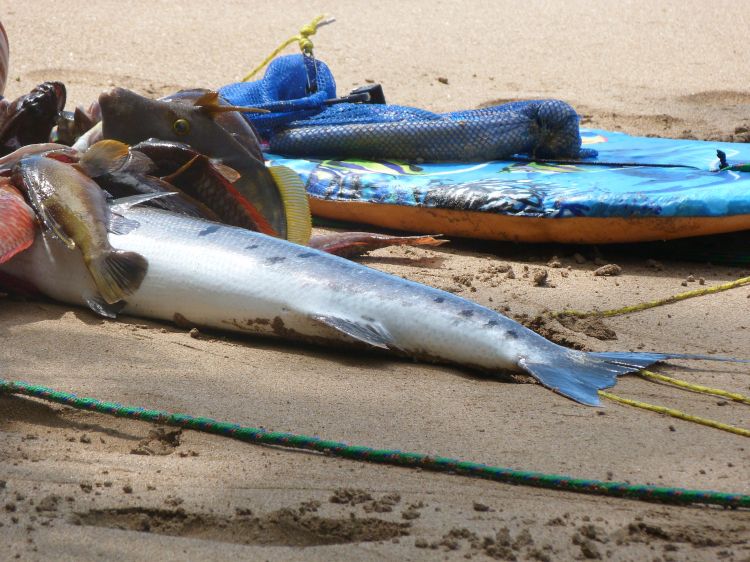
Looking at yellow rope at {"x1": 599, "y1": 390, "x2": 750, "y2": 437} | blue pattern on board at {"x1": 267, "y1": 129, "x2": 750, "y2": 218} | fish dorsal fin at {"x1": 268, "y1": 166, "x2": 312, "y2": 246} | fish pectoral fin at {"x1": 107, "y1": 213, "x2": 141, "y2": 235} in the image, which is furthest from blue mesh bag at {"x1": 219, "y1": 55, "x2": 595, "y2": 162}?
yellow rope at {"x1": 599, "y1": 390, "x2": 750, "y2": 437}

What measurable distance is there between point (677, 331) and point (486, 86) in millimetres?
3723

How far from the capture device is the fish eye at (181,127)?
347 centimetres

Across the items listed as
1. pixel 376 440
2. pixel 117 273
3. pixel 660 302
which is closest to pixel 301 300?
pixel 117 273

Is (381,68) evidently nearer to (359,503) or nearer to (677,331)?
(677,331)

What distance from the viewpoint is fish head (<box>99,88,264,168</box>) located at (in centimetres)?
346

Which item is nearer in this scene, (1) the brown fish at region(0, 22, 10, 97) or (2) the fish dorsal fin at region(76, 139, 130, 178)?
(2) the fish dorsal fin at region(76, 139, 130, 178)

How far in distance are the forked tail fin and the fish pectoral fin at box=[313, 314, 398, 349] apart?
1.21 feet

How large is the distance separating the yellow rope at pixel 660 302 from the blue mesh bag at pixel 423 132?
4.18ft

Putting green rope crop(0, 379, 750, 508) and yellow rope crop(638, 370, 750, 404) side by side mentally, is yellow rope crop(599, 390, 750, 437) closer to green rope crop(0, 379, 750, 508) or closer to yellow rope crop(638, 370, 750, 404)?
yellow rope crop(638, 370, 750, 404)

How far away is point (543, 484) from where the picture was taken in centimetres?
207

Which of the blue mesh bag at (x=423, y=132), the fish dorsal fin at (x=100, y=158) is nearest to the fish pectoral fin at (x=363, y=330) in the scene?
the fish dorsal fin at (x=100, y=158)

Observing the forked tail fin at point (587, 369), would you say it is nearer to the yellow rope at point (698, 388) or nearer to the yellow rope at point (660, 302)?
the yellow rope at point (698, 388)

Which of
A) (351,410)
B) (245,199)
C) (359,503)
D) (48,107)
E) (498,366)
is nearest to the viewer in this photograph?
(359,503)

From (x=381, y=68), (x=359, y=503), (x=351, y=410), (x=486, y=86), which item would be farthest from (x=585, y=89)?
(x=359, y=503)
